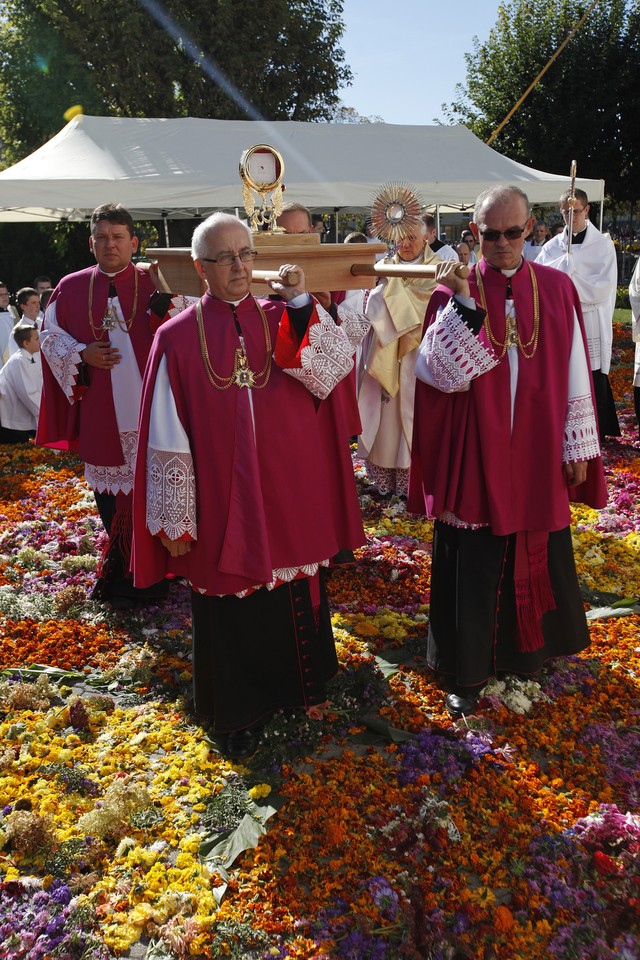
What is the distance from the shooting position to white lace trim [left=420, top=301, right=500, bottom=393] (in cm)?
362

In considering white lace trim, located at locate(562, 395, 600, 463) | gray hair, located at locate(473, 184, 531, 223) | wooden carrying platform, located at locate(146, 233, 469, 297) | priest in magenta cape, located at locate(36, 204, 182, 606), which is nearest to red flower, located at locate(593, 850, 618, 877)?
white lace trim, located at locate(562, 395, 600, 463)

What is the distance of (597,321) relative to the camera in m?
8.33

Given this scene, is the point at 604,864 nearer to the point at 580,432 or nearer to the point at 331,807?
the point at 331,807

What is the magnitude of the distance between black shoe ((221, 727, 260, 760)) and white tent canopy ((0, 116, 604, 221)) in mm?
9631

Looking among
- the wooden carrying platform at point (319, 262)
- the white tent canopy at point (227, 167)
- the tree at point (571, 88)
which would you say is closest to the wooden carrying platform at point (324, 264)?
the wooden carrying platform at point (319, 262)

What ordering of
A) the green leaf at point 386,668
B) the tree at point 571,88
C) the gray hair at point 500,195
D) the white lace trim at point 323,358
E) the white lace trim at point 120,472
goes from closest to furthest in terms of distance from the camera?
the white lace trim at point 323,358 < the gray hair at point 500,195 < the green leaf at point 386,668 < the white lace trim at point 120,472 < the tree at point 571,88

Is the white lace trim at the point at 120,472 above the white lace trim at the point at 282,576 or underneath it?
above

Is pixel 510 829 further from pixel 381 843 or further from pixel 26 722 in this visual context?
pixel 26 722

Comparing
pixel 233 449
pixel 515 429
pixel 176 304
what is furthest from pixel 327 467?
pixel 176 304

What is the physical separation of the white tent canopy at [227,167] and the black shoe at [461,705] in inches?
388

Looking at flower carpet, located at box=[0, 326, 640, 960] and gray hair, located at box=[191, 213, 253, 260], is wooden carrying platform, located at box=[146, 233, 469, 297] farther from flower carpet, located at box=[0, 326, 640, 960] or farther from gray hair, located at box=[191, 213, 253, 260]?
flower carpet, located at box=[0, 326, 640, 960]

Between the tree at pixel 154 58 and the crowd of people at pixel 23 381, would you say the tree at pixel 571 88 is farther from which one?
the crowd of people at pixel 23 381

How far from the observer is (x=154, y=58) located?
76.0 feet

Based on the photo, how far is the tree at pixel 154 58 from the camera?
23.0 meters
